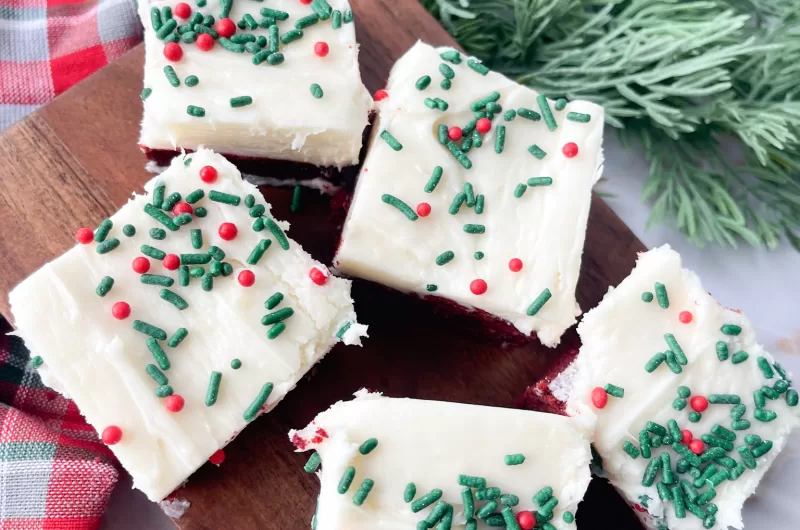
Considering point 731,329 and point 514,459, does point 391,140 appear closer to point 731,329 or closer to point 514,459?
point 514,459

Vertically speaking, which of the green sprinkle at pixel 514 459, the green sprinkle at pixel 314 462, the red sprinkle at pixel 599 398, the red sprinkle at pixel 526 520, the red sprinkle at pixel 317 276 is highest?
the red sprinkle at pixel 317 276

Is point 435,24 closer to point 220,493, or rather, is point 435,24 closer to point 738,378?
point 738,378

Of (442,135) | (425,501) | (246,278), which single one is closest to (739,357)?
(425,501)

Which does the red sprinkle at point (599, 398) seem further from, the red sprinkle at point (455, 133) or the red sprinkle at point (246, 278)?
the red sprinkle at point (246, 278)

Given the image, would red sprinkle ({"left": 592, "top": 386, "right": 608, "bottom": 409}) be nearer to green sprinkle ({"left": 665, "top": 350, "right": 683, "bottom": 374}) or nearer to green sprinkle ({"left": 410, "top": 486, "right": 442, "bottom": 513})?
green sprinkle ({"left": 665, "top": 350, "right": 683, "bottom": 374})

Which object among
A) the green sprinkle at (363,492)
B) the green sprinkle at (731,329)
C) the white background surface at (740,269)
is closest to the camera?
the green sprinkle at (363,492)

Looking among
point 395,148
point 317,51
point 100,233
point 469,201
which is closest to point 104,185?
point 100,233

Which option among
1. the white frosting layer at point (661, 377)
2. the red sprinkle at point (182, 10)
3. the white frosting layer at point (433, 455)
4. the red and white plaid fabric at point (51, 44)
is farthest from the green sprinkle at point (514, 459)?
the red and white plaid fabric at point (51, 44)

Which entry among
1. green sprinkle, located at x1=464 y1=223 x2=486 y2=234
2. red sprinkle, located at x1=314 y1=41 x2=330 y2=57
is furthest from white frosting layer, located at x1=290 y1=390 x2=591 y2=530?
red sprinkle, located at x1=314 y1=41 x2=330 y2=57

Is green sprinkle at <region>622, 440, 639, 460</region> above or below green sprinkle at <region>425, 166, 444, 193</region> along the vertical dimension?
below
